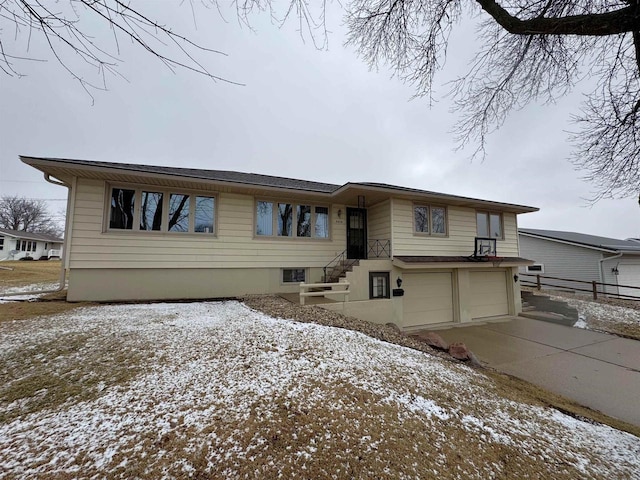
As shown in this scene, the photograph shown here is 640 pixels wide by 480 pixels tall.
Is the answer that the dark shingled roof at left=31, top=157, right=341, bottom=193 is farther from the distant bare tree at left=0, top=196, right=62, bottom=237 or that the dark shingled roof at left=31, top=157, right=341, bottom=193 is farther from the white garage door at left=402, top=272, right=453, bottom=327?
the distant bare tree at left=0, top=196, right=62, bottom=237

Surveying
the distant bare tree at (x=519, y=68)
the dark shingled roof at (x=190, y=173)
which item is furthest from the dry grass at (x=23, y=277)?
the distant bare tree at (x=519, y=68)

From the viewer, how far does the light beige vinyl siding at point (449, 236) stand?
30.2 ft

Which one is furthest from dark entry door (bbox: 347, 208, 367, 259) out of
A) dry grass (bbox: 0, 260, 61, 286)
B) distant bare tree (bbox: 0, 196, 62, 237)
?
distant bare tree (bbox: 0, 196, 62, 237)

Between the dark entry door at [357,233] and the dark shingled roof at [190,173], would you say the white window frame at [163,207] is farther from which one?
the dark entry door at [357,233]

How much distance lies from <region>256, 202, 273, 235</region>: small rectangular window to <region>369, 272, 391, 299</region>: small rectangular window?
377 centimetres

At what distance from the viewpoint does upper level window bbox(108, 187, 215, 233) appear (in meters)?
7.45

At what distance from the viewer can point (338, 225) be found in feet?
Result: 33.0

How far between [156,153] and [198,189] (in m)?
13.2

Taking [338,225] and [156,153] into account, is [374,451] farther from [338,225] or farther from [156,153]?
[156,153]

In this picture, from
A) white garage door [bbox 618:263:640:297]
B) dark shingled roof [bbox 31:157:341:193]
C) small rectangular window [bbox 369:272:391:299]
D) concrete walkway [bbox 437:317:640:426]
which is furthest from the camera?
white garage door [bbox 618:263:640:297]

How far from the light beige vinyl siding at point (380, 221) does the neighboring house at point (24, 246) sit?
40.2m

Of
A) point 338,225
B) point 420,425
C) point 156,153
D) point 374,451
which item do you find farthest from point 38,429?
point 156,153

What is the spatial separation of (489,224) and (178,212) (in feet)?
39.0

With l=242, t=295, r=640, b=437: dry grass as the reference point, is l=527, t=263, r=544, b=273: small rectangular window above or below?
above
